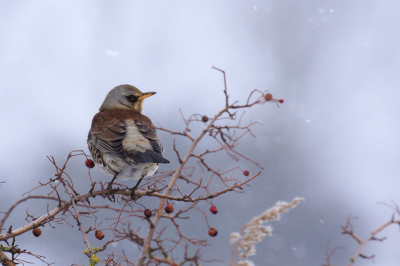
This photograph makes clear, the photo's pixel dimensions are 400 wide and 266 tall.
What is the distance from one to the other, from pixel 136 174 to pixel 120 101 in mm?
1136

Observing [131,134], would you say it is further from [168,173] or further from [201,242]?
[201,242]

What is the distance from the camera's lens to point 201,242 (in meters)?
1.47

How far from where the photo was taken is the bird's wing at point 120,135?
8.97 ft

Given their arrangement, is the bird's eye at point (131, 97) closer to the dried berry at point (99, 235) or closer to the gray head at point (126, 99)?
the gray head at point (126, 99)

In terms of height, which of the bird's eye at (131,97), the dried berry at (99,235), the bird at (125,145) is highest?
the bird's eye at (131,97)

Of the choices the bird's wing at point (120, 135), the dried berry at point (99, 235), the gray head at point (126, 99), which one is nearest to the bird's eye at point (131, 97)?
the gray head at point (126, 99)

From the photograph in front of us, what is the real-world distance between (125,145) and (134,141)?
66 millimetres

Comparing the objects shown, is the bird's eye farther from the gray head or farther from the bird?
the bird

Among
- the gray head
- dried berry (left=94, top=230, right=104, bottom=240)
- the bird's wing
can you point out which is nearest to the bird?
the bird's wing

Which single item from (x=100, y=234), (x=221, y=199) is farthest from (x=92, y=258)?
(x=221, y=199)

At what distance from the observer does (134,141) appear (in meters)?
2.89

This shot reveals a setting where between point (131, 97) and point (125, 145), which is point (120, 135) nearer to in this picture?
point (125, 145)

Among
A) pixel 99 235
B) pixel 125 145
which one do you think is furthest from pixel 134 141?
pixel 99 235

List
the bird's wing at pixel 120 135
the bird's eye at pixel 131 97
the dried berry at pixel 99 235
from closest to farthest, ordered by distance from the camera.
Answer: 1. the dried berry at pixel 99 235
2. the bird's wing at pixel 120 135
3. the bird's eye at pixel 131 97
